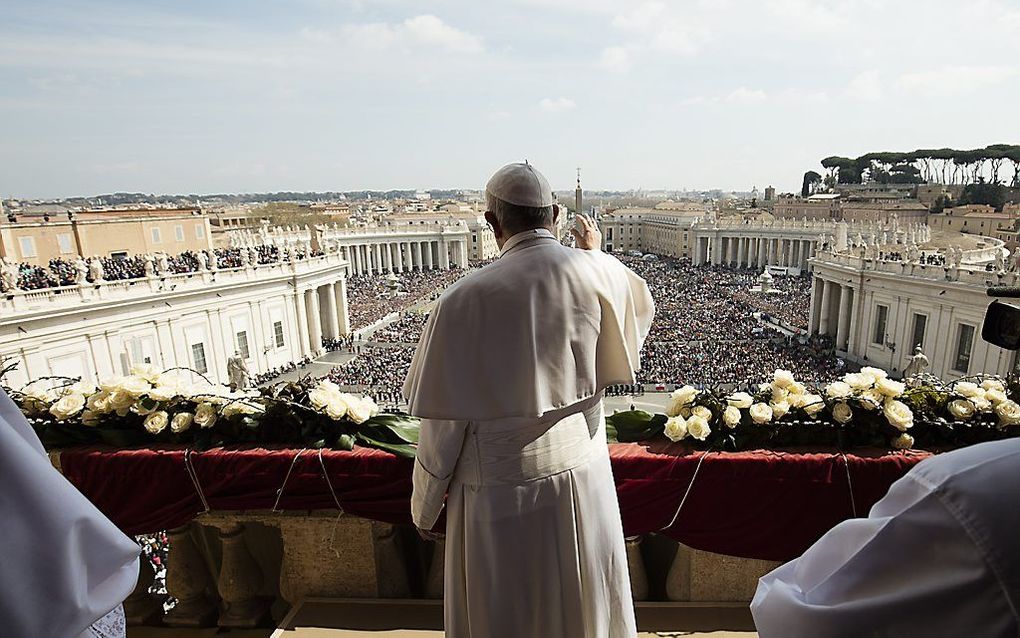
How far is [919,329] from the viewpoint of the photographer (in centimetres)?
2488

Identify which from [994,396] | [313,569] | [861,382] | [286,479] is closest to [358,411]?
[286,479]

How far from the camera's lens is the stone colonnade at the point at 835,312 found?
1137 inches

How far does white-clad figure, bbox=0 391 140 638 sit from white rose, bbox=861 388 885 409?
3344 mm

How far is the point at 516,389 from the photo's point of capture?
203cm

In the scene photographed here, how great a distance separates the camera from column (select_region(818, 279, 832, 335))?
31250 millimetres

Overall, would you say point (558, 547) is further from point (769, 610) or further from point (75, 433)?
point (75, 433)

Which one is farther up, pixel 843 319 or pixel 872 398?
pixel 872 398

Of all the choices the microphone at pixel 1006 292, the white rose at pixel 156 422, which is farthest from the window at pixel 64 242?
the microphone at pixel 1006 292

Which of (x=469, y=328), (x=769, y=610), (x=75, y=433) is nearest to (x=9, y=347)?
(x=75, y=433)

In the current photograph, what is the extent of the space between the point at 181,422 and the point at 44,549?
95.5 inches

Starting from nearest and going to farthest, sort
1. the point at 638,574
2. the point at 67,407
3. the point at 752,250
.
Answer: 1. the point at 67,407
2. the point at 638,574
3. the point at 752,250

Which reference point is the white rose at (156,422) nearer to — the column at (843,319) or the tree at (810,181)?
the column at (843,319)

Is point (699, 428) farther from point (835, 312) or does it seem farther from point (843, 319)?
point (835, 312)

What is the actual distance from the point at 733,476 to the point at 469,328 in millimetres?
1818
